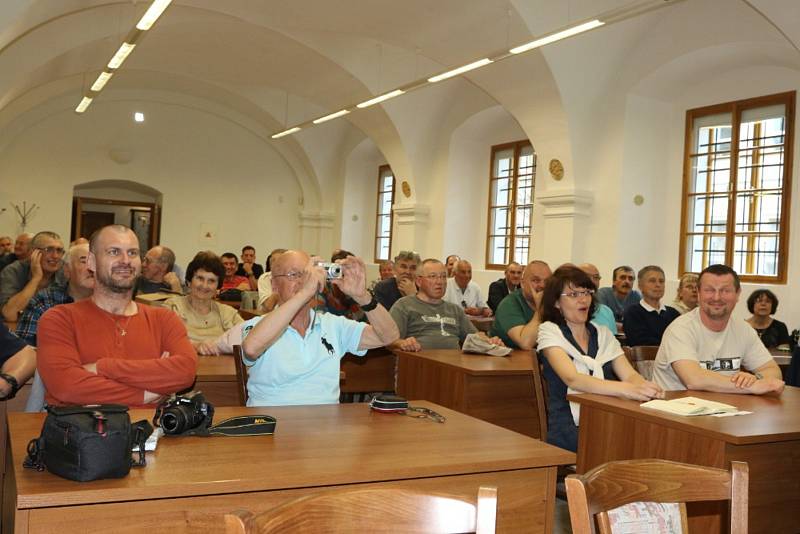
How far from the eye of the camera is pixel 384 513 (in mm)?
1360

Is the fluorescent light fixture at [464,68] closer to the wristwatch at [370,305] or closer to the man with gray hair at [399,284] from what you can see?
the man with gray hair at [399,284]

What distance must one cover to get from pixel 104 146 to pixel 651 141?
11.1 metres

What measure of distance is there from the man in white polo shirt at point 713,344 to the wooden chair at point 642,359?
0.10m

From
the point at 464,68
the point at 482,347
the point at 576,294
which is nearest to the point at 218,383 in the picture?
the point at 576,294

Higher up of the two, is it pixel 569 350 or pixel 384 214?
pixel 384 214

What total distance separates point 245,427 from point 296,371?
2.45ft

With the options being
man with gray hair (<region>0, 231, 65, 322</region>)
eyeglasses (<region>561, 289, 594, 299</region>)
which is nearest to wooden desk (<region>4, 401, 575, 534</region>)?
eyeglasses (<region>561, 289, 594, 299</region>)

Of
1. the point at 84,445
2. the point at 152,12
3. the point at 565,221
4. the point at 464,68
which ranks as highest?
the point at 464,68

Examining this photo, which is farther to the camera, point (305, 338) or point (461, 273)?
point (461, 273)

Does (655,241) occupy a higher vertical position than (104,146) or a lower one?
lower

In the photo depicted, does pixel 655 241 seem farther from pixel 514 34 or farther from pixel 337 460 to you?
pixel 337 460

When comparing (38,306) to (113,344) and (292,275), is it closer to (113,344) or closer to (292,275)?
(113,344)

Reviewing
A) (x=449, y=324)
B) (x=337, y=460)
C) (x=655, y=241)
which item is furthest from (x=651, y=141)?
(x=337, y=460)

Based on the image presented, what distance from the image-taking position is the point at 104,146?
1589cm
